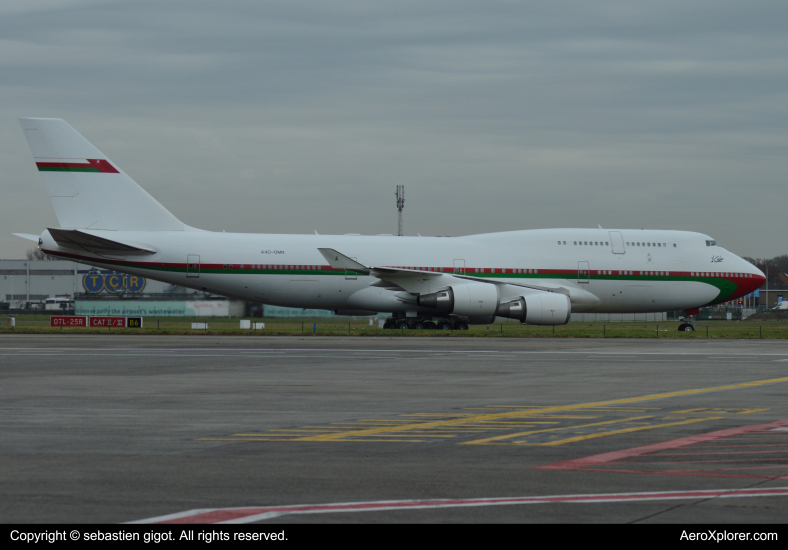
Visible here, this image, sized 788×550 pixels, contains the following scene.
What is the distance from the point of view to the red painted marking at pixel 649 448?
332 inches

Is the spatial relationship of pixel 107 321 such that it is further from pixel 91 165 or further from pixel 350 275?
pixel 350 275

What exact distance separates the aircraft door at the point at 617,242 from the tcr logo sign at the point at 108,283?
152 feet

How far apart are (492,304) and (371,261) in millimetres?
6152

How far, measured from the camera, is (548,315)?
128 ft

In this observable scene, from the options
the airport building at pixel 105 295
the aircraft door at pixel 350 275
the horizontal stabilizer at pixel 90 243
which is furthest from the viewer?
the airport building at pixel 105 295

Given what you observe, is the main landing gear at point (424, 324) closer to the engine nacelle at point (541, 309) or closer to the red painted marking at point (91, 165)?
the engine nacelle at point (541, 309)

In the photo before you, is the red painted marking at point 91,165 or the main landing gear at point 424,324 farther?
the main landing gear at point 424,324

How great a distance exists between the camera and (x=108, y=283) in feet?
249

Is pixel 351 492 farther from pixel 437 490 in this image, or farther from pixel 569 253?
pixel 569 253

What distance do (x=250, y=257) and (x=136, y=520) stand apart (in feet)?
112

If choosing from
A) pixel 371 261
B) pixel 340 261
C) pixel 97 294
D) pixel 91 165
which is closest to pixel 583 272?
pixel 371 261

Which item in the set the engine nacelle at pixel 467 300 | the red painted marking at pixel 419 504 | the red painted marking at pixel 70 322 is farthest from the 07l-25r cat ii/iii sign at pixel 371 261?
Answer: the red painted marking at pixel 419 504

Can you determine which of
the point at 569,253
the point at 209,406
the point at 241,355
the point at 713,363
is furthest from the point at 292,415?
the point at 569,253

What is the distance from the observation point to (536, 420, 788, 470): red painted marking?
27.7 feet
